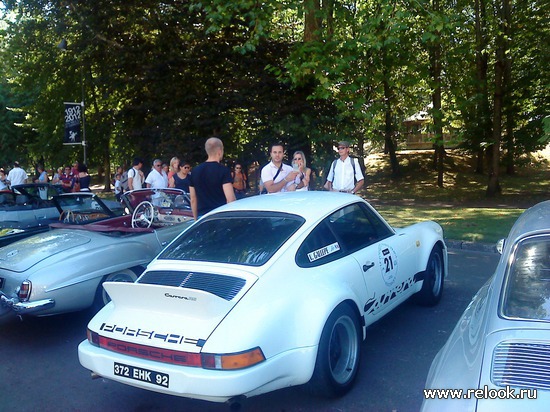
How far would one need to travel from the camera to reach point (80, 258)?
5.55 m

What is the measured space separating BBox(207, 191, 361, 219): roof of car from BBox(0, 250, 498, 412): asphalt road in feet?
4.59

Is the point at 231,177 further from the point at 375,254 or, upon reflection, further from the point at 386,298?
the point at 386,298

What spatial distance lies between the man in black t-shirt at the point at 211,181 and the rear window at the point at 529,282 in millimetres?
3804

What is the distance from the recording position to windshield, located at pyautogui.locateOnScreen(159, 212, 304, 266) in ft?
13.6

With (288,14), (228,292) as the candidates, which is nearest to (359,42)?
(288,14)

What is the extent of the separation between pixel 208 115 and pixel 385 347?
43.6ft

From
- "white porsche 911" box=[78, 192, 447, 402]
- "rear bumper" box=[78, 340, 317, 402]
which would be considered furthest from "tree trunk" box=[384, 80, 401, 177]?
"rear bumper" box=[78, 340, 317, 402]

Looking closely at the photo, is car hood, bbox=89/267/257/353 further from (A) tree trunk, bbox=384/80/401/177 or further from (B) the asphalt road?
(A) tree trunk, bbox=384/80/401/177

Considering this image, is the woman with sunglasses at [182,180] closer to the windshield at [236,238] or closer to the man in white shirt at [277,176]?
the man in white shirt at [277,176]

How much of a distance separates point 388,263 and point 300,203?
1057 mm

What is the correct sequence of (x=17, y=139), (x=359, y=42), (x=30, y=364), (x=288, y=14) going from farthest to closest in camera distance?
1. (x=17, y=139)
2. (x=288, y=14)
3. (x=359, y=42)
4. (x=30, y=364)

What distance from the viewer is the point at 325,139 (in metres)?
16.4

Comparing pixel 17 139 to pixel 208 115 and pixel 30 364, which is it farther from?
pixel 30 364

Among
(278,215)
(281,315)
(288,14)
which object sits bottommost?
(281,315)
